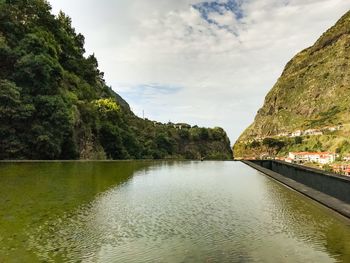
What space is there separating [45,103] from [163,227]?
29.9 meters

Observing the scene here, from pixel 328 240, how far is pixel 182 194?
22.7ft

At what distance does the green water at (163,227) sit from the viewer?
612cm

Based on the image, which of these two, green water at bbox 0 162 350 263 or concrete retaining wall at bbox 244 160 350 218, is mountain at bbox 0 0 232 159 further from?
concrete retaining wall at bbox 244 160 350 218

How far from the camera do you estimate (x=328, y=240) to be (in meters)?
7.22

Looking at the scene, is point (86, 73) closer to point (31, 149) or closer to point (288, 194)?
point (31, 149)

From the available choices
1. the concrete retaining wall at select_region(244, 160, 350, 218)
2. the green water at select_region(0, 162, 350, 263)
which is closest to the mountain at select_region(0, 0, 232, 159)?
the green water at select_region(0, 162, 350, 263)

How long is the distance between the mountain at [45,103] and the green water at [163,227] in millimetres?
21197

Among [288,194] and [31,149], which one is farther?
[31,149]

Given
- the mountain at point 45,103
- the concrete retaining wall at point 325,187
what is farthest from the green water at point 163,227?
the mountain at point 45,103

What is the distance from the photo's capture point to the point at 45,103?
116 ft

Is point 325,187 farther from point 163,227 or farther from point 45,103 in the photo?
point 45,103

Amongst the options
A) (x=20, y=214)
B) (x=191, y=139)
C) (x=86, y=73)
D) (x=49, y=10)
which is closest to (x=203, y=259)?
(x=20, y=214)

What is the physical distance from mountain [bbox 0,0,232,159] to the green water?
2120 centimetres

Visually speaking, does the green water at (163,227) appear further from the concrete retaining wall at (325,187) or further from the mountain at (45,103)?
the mountain at (45,103)
